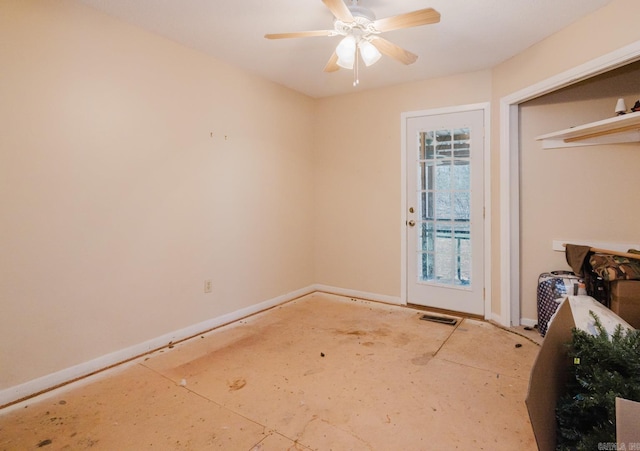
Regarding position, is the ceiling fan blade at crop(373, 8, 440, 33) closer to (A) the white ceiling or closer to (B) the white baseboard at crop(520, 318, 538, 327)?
(A) the white ceiling

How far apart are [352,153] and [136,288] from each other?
2881 millimetres

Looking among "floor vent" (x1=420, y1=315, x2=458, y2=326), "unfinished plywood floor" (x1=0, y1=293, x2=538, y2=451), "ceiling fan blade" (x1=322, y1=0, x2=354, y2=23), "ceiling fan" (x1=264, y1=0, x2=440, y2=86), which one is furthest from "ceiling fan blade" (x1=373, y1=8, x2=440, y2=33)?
"floor vent" (x1=420, y1=315, x2=458, y2=326)

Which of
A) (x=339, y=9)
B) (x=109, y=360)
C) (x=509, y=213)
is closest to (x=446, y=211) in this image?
(x=509, y=213)

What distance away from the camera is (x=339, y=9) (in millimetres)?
1858

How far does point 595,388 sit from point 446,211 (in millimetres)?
2555

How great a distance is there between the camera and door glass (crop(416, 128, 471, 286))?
3615mm

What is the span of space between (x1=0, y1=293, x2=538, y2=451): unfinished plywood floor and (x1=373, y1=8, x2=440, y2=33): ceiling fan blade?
88.8 inches

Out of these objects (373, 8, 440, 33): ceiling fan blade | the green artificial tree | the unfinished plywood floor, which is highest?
(373, 8, 440, 33): ceiling fan blade

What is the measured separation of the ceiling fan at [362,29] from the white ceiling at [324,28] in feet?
0.88

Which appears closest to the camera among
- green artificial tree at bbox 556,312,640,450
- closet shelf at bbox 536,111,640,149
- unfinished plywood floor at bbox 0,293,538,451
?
green artificial tree at bbox 556,312,640,450

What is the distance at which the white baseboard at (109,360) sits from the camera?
2.11m

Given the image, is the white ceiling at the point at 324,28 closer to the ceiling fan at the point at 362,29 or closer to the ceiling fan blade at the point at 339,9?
the ceiling fan at the point at 362,29

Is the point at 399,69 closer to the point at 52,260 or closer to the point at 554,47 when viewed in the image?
the point at 554,47

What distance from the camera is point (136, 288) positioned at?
270cm
